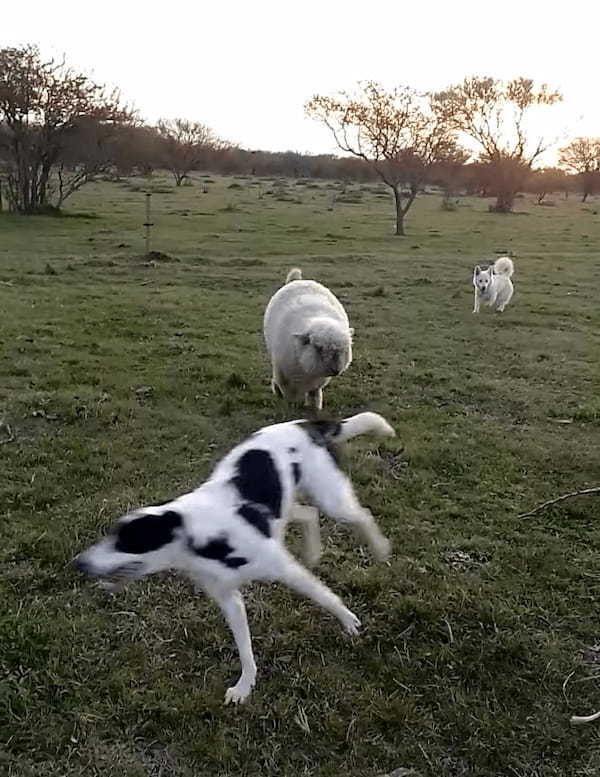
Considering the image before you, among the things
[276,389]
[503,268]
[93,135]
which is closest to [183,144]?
[93,135]

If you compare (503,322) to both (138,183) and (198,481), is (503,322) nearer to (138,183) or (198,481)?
(198,481)

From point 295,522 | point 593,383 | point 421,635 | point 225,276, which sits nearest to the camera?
point 421,635

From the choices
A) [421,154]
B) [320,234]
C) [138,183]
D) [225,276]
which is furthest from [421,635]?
[138,183]

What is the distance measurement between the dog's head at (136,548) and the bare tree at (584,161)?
53.5 metres

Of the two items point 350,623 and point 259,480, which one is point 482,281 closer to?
point 350,623

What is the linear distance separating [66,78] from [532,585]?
2802 centimetres

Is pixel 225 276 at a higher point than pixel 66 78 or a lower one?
lower

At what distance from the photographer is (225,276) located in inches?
614

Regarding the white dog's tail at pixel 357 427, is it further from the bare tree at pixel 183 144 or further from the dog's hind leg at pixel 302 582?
the bare tree at pixel 183 144

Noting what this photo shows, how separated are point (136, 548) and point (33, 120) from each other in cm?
2760

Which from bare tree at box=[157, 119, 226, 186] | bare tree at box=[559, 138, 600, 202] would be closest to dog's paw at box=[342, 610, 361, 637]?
bare tree at box=[157, 119, 226, 186]

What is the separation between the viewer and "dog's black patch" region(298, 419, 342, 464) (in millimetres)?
3910

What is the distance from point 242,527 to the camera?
3223 mm

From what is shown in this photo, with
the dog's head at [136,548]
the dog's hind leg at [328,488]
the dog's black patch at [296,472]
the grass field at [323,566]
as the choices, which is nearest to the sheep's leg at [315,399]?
the grass field at [323,566]
